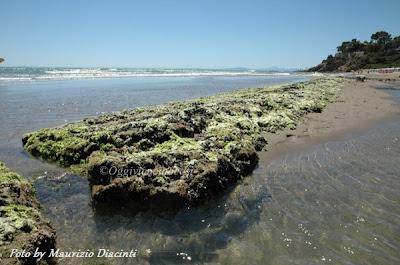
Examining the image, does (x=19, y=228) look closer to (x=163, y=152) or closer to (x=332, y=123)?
(x=163, y=152)

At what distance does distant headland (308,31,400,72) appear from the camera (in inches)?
4611

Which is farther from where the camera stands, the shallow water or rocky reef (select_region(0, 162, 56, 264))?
the shallow water

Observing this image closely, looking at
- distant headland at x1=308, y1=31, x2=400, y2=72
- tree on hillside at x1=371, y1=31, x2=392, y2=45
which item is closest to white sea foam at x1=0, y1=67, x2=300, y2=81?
distant headland at x1=308, y1=31, x2=400, y2=72

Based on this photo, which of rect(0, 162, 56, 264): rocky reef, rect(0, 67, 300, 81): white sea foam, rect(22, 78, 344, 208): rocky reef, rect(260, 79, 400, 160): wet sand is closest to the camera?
rect(0, 162, 56, 264): rocky reef

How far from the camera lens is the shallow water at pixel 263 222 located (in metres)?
6.36

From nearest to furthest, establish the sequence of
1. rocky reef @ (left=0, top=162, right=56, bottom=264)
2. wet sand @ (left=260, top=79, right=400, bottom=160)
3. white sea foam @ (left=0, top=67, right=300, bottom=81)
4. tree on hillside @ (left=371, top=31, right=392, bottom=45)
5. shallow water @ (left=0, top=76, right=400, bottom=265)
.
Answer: rocky reef @ (left=0, top=162, right=56, bottom=264) → shallow water @ (left=0, top=76, right=400, bottom=265) → wet sand @ (left=260, top=79, right=400, bottom=160) → white sea foam @ (left=0, top=67, right=300, bottom=81) → tree on hillside @ (left=371, top=31, right=392, bottom=45)

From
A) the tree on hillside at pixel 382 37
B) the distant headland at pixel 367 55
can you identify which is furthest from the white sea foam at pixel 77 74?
the tree on hillside at pixel 382 37

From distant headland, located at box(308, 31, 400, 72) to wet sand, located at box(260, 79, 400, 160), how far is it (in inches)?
3735

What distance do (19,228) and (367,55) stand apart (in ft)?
463

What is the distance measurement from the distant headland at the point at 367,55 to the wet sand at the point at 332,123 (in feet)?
311

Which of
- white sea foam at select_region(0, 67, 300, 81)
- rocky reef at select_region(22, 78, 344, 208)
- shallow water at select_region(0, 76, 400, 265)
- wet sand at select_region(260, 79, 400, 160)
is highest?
rocky reef at select_region(22, 78, 344, 208)

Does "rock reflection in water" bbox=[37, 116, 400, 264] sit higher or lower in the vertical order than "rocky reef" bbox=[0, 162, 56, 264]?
lower

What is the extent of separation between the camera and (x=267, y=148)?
1309cm

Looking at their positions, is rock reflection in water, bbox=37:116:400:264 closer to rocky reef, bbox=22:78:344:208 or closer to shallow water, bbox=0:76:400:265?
shallow water, bbox=0:76:400:265
